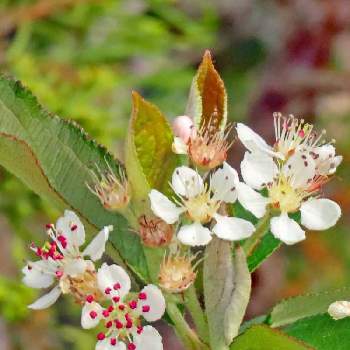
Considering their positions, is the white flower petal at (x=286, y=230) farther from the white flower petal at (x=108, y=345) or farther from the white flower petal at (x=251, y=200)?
the white flower petal at (x=108, y=345)

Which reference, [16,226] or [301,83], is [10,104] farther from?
[301,83]

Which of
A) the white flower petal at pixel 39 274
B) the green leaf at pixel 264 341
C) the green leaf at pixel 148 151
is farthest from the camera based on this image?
the white flower petal at pixel 39 274

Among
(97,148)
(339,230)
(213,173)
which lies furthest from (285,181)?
(339,230)

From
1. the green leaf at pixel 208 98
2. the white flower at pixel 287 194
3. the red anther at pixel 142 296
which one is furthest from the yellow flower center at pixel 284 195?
the red anther at pixel 142 296

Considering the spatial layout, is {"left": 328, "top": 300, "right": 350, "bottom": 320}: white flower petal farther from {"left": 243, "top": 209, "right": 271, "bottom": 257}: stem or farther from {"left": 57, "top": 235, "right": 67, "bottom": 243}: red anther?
{"left": 57, "top": 235, "right": 67, "bottom": 243}: red anther

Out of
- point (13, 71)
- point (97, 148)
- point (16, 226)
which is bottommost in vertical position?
point (16, 226)

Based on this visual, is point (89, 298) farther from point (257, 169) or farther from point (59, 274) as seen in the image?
point (257, 169)
